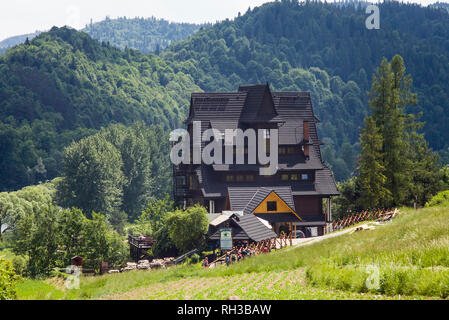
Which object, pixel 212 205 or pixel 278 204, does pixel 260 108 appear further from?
pixel 278 204

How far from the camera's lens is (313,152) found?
86.8 m

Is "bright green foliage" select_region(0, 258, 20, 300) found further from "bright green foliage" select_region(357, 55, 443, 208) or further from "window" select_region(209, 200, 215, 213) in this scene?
"bright green foliage" select_region(357, 55, 443, 208)

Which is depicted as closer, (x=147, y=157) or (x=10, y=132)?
(x=147, y=157)

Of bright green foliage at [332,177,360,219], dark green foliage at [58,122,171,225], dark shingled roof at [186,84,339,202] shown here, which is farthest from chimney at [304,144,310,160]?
dark green foliage at [58,122,171,225]

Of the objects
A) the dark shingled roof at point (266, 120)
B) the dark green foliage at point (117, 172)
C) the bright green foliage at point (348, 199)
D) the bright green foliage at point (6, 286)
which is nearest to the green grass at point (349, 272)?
the bright green foliage at point (6, 286)

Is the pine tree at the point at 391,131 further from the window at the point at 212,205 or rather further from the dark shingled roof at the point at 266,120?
the window at the point at 212,205

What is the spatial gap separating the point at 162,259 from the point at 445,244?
4150 centimetres

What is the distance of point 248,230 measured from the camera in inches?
2486

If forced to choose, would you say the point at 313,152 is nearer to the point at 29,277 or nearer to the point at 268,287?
the point at 29,277

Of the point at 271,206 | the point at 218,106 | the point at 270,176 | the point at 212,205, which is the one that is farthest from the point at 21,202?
the point at 271,206

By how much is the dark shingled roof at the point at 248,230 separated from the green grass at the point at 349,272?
1977 cm

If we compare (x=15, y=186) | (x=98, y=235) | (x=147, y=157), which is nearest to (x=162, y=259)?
(x=98, y=235)

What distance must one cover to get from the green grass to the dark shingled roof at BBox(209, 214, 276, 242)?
19766mm

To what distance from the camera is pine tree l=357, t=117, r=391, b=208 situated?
252 ft
